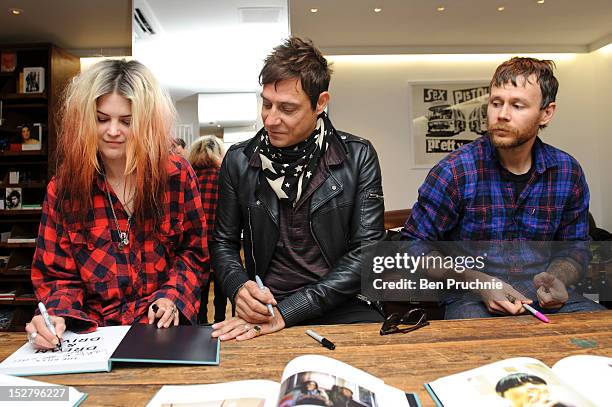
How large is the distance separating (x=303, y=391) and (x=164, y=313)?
2.23ft

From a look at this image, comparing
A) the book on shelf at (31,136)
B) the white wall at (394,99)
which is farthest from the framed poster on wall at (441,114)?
the book on shelf at (31,136)

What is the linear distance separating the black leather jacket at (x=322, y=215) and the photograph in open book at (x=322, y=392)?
773 mm

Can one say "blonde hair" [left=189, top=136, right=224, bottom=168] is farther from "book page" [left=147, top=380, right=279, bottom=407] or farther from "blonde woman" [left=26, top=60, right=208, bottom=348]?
"book page" [left=147, top=380, right=279, bottom=407]

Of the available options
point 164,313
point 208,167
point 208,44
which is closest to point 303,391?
point 164,313

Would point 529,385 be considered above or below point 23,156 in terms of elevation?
below

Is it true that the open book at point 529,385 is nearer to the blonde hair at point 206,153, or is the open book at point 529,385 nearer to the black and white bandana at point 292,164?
the black and white bandana at point 292,164

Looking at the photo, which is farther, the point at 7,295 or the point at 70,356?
the point at 7,295

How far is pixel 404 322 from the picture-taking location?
1138mm

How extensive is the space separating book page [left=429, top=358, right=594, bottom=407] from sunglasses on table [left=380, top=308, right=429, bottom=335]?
30cm

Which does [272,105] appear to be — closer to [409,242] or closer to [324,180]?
[324,180]

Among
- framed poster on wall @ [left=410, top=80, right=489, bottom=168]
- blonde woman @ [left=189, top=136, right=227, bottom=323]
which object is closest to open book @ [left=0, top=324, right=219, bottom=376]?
blonde woman @ [left=189, top=136, right=227, bottom=323]

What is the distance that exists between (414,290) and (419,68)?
3.96 meters

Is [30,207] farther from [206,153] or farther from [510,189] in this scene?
[510,189]

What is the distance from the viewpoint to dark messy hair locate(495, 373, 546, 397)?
2.28 feet
